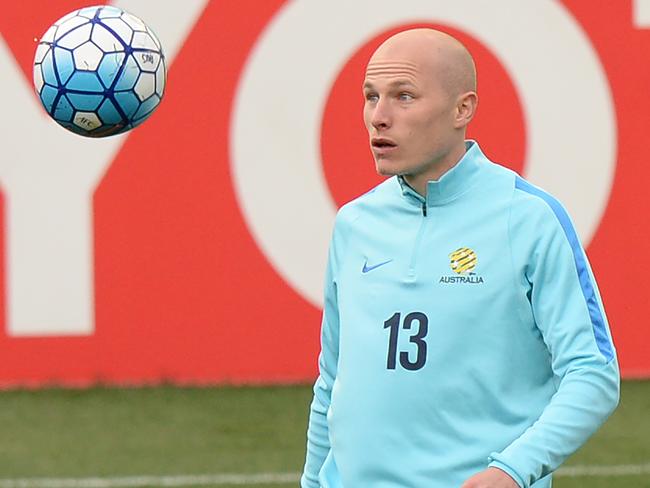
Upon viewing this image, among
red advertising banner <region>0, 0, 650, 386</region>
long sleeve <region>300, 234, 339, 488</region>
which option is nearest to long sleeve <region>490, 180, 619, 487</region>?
long sleeve <region>300, 234, 339, 488</region>

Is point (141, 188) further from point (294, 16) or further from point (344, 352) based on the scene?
point (344, 352)

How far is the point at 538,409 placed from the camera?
10.2ft

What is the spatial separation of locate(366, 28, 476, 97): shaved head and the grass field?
352 cm

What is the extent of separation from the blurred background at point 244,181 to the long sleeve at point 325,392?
14.5 feet

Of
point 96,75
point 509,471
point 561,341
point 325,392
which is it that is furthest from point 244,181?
point 509,471

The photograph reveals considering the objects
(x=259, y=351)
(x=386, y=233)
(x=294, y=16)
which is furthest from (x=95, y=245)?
(x=386, y=233)

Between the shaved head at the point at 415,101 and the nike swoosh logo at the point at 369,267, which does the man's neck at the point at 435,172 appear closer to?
the shaved head at the point at 415,101

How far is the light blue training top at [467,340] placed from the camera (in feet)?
9.86

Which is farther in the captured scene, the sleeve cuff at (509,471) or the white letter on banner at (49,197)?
the white letter on banner at (49,197)

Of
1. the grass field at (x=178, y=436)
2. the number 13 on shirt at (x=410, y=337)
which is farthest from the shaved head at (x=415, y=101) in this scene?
the grass field at (x=178, y=436)

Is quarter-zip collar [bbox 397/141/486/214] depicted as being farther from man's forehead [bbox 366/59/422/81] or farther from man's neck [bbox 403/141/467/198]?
man's forehead [bbox 366/59/422/81]

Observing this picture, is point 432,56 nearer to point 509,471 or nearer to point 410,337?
point 410,337

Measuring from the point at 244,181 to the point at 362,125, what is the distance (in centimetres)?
68

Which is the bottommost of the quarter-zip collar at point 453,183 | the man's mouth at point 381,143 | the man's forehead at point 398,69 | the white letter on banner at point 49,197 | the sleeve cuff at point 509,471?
the white letter on banner at point 49,197
